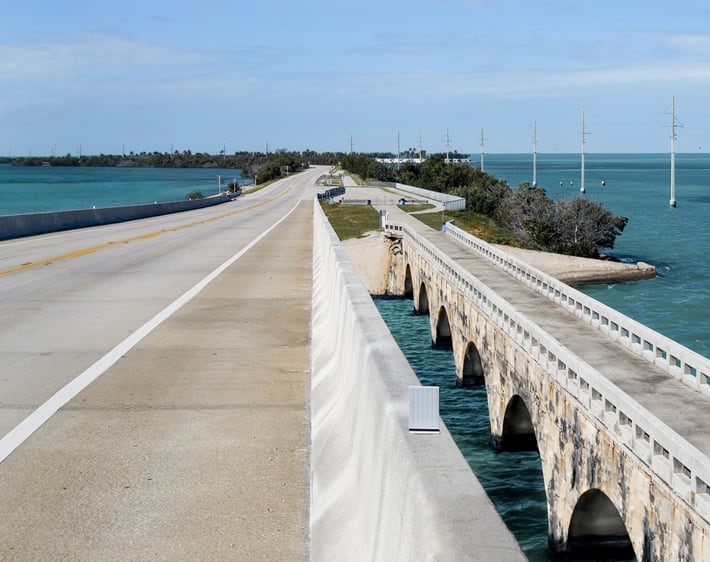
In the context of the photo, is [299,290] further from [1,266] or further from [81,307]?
[1,266]

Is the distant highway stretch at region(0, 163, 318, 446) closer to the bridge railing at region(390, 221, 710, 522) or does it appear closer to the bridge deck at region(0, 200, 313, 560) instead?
the bridge deck at region(0, 200, 313, 560)

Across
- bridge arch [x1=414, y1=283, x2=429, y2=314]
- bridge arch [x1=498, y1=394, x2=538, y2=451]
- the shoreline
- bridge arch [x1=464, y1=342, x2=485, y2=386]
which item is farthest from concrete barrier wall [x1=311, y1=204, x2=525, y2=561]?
the shoreline

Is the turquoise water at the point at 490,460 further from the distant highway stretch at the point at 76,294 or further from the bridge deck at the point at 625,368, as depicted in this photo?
the distant highway stretch at the point at 76,294

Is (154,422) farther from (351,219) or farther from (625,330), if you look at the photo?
(351,219)

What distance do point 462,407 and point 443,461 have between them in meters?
25.2

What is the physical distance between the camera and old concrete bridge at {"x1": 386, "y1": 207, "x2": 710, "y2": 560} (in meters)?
12.5

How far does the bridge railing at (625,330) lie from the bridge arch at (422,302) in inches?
391

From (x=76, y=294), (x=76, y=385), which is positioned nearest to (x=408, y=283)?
(x=76, y=294)

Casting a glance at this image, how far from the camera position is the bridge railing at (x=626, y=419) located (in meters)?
11.5

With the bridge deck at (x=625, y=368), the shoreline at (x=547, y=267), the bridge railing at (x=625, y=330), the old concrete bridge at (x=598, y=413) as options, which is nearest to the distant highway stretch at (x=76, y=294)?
the old concrete bridge at (x=598, y=413)

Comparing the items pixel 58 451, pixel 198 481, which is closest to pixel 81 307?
pixel 58 451

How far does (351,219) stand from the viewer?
230 ft

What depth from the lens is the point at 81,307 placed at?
16.5m

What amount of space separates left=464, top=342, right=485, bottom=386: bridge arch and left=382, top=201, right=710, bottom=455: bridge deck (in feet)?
8.43
